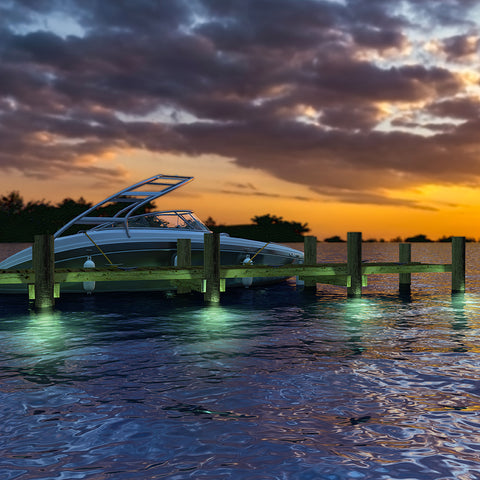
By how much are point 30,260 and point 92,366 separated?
29.1 ft

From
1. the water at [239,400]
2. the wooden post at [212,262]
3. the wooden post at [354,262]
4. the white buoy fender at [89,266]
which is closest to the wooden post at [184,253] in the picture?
the wooden post at [212,262]

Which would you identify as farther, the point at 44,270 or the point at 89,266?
the point at 89,266

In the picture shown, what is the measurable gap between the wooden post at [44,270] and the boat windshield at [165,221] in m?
4.27

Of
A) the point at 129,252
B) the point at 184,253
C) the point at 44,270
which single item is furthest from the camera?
the point at 184,253

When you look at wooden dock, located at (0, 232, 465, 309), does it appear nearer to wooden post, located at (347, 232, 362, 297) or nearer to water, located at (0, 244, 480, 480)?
wooden post, located at (347, 232, 362, 297)

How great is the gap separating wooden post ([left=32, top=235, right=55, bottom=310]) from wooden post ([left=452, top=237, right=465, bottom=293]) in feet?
41.5

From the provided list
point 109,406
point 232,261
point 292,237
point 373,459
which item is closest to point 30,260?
point 232,261

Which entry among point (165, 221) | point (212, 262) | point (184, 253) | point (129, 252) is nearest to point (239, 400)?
point (212, 262)

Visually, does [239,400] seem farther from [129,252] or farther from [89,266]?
[129,252]

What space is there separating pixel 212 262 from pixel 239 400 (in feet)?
27.5

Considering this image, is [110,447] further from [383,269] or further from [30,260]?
[383,269]

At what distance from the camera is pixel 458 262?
746 inches

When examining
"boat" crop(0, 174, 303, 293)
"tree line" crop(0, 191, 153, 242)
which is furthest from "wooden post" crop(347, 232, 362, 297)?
"tree line" crop(0, 191, 153, 242)

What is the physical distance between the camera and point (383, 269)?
58.7ft
